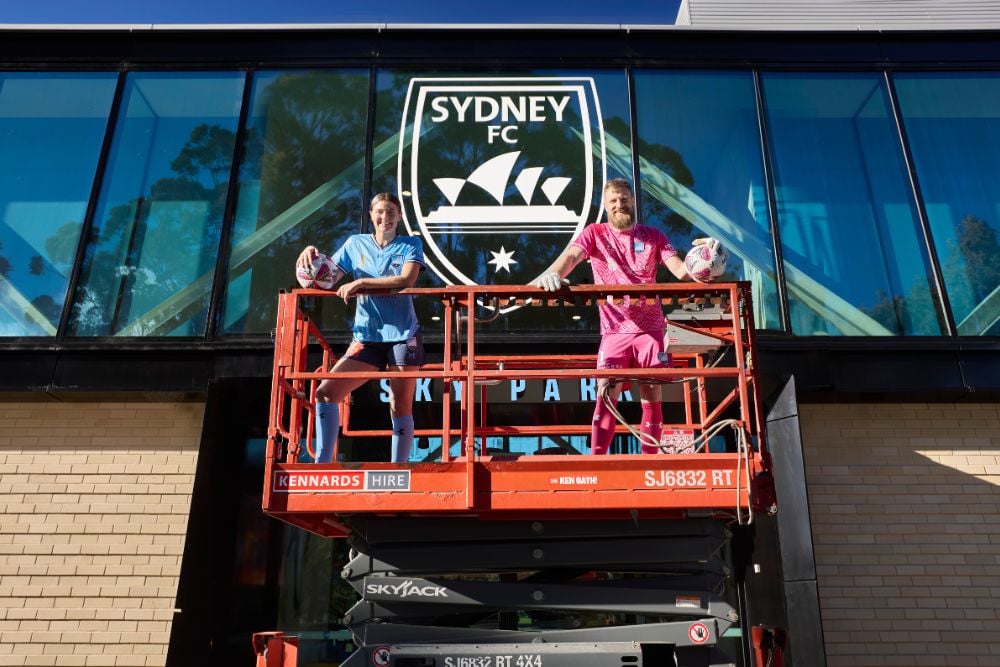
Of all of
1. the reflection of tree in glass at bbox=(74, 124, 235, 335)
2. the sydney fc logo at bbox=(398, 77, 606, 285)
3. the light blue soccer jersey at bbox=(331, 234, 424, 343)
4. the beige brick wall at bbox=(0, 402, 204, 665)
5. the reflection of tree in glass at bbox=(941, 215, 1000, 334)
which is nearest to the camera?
the light blue soccer jersey at bbox=(331, 234, 424, 343)

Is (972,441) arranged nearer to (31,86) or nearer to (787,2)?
(787,2)

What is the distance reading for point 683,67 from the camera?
8.37 meters

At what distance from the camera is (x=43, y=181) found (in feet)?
26.0

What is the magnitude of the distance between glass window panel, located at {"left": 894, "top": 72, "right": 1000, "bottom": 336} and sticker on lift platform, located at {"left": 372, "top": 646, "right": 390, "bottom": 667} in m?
6.11

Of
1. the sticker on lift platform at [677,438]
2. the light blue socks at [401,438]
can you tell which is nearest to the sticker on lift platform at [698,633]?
the sticker on lift platform at [677,438]

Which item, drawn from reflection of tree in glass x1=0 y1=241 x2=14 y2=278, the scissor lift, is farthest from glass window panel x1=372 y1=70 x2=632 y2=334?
reflection of tree in glass x1=0 y1=241 x2=14 y2=278

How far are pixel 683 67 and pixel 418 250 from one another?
484 centimetres

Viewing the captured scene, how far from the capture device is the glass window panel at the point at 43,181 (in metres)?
7.46

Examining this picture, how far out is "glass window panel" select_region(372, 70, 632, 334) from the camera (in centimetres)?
752

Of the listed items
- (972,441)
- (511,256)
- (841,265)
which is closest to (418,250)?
(511,256)

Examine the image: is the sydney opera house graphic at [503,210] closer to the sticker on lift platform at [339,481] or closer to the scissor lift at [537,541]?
the scissor lift at [537,541]

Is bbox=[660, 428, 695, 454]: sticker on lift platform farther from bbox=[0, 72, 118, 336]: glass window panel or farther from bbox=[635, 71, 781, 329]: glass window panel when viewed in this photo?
bbox=[0, 72, 118, 336]: glass window panel

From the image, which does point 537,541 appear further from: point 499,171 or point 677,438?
point 499,171

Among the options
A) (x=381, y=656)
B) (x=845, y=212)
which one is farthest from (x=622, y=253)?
(x=845, y=212)
